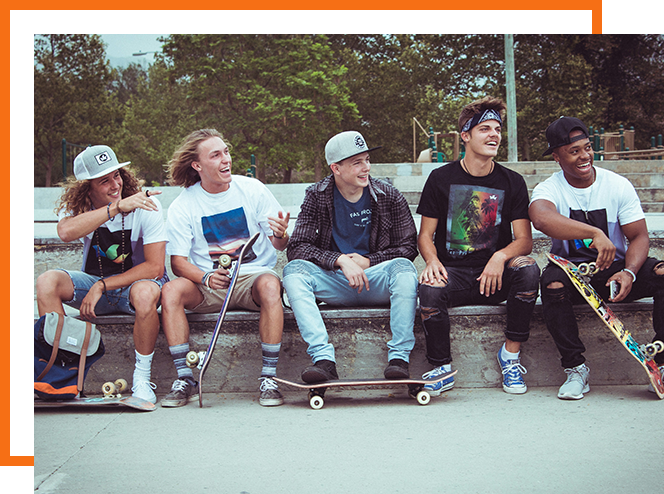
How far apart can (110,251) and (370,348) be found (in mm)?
1685

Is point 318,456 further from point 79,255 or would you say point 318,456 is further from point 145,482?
point 79,255

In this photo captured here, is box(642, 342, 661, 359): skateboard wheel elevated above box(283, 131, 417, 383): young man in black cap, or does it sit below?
below

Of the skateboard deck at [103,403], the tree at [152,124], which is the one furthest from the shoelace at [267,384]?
the tree at [152,124]

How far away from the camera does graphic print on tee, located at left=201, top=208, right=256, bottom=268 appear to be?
366cm

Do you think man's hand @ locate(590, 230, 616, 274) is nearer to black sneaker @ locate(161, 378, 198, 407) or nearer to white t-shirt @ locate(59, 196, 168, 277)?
black sneaker @ locate(161, 378, 198, 407)

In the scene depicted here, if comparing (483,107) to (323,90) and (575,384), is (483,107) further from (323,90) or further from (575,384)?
(323,90)

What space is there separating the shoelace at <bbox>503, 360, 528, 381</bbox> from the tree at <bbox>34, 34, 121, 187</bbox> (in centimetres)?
2532

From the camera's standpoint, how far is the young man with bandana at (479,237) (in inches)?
131

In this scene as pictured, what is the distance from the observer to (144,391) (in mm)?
3322

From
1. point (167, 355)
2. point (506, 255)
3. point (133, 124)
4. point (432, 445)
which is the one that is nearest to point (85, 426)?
point (167, 355)

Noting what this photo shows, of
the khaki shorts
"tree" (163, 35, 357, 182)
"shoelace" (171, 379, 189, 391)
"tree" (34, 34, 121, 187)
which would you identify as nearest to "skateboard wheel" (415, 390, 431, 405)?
the khaki shorts

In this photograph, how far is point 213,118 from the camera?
2477 centimetres

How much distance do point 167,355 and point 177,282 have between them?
479mm

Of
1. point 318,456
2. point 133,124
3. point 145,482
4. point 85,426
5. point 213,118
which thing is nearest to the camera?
point 145,482
